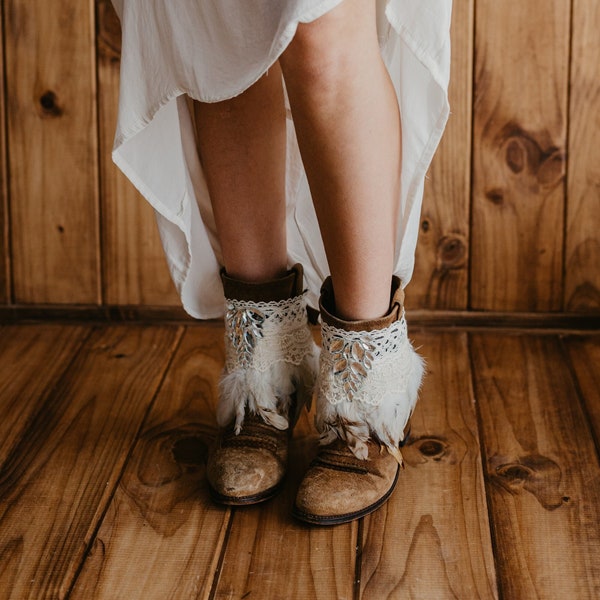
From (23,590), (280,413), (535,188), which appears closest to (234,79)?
(280,413)

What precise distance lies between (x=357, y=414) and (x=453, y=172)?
2.01 ft

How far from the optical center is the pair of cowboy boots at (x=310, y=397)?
0.96 metres

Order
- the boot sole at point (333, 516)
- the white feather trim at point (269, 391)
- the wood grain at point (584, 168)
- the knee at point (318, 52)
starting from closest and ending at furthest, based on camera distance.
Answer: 1. the knee at point (318, 52)
2. the boot sole at point (333, 516)
3. the white feather trim at point (269, 391)
4. the wood grain at point (584, 168)

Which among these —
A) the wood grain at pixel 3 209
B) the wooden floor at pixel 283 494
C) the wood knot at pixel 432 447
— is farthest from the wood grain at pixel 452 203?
the wood grain at pixel 3 209

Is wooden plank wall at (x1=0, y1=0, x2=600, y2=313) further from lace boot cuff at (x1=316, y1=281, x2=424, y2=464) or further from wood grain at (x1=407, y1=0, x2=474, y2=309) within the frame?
lace boot cuff at (x1=316, y1=281, x2=424, y2=464)

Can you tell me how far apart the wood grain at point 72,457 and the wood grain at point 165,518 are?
0.07ft

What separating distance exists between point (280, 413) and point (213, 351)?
0.39 metres

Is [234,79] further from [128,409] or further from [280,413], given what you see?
[128,409]

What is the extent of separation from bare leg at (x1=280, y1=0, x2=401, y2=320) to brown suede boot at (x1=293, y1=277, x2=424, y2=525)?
32 millimetres

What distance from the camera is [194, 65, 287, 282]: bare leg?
3.23ft

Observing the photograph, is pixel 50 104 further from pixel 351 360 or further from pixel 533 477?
pixel 533 477

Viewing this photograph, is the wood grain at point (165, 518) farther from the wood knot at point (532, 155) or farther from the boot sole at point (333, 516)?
the wood knot at point (532, 155)

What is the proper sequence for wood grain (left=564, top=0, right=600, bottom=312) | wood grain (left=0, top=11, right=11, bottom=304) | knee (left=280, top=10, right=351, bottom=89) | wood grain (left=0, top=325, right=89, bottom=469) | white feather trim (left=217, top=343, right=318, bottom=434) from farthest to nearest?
1. wood grain (left=0, top=11, right=11, bottom=304)
2. wood grain (left=564, top=0, right=600, bottom=312)
3. wood grain (left=0, top=325, right=89, bottom=469)
4. white feather trim (left=217, top=343, right=318, bottom=434)
5. knee (left=280, top=10, right=351, bottom=89)

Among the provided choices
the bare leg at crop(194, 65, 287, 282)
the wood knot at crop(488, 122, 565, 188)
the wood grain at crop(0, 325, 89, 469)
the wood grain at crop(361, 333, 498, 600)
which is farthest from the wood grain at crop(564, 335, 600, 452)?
the wood grain at crop(0, 325, 89, 469)
